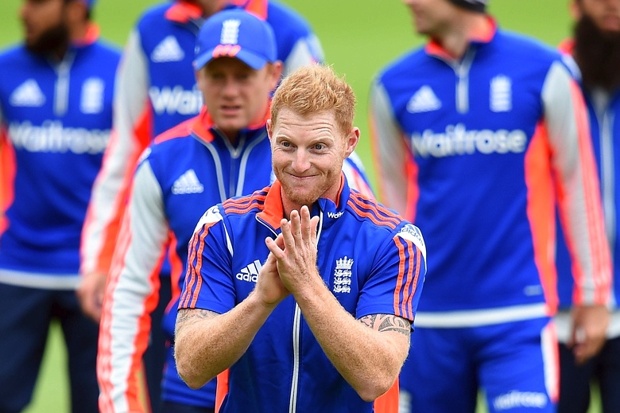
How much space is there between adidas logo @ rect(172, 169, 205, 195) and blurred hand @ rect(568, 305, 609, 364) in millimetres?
2129

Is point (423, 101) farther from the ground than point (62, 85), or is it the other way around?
point (62, 85)

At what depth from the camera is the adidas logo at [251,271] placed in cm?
450

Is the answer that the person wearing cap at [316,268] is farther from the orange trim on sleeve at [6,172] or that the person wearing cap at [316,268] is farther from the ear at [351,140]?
the orange trim on sleeve at [6,172]

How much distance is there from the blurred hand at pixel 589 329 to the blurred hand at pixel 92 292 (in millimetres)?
2305

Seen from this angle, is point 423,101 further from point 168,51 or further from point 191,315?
point 191,315

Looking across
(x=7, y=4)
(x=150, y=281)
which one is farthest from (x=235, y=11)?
(x=7, y=4)

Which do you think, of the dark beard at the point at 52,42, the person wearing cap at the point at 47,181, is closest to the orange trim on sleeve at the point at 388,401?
the person wearing cap at the point at 47,181

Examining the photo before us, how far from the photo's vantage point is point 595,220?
6828 mm

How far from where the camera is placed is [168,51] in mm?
7168

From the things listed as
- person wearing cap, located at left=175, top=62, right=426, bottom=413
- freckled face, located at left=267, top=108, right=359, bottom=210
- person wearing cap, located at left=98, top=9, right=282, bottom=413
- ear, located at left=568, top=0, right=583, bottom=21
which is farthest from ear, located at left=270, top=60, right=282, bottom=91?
ear, located at left=568, top=0, right=583, bottom=21

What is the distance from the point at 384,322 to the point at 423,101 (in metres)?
2.65

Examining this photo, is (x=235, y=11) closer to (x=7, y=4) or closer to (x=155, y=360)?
(x=155, y=360)

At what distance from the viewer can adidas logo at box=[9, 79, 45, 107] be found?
26.6 feet

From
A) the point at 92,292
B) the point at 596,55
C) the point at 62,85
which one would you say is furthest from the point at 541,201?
the point at 62,85
